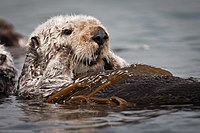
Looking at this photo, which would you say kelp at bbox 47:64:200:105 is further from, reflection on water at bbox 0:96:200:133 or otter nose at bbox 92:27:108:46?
otter nose at bbox 92:27:108:46

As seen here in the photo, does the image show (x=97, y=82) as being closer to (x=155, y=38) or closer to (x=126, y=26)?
(x=155, y=38)

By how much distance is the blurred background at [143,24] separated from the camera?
37.9 feet

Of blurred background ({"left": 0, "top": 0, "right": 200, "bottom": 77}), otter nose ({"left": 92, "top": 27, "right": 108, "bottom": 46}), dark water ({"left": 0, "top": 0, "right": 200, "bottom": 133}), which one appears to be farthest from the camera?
blurred background ({"left": 0, "top": 0, "right": 200, "bottom": 77})

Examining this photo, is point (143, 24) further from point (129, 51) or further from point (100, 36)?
point (100, 36)

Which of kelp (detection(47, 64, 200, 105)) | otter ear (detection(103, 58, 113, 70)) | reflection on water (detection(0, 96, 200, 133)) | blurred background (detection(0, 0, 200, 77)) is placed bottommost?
reflection on water (detection(0, 96, 200, 133))

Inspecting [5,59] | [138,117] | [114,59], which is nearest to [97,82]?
[114,59]

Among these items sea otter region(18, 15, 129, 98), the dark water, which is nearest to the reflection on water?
the dark water

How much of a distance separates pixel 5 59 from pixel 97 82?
1925 mm

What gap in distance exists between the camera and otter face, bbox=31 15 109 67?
20.4 feet

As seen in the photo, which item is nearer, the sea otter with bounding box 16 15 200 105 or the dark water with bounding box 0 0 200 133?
the dark water with bounding box 0 0 200 133

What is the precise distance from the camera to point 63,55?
6562mm

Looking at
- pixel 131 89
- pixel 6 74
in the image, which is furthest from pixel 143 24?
pixel 131 89

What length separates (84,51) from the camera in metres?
6.24

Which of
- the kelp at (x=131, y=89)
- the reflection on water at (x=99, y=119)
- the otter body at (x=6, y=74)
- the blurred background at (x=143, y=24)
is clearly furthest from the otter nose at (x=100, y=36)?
the blurred background at (x=143, y=24)
